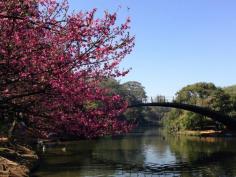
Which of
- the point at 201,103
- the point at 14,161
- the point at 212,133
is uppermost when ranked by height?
the point at 201,103

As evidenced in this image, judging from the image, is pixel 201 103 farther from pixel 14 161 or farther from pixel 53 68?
pixel 53 68

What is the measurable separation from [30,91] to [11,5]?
3.08 m

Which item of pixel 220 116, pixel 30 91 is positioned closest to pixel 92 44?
pixel 30 91

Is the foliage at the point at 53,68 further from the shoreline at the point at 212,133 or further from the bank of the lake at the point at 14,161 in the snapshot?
the shoreline at the point at 212,133

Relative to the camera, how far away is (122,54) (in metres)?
13.0

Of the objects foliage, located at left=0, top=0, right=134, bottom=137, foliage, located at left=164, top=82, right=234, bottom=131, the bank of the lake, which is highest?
foliage, located at left=164, top=82, right=234, bottom=131

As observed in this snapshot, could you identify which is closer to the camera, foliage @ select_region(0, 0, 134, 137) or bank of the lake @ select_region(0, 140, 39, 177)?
foliage @ select_region(0, 0, 134, 137)

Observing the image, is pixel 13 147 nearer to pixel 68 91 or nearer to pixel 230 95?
pixel 68 91

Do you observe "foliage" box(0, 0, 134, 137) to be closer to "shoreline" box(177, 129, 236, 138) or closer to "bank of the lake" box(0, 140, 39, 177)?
"bank of the lake" box(0, 140, 39, 177)

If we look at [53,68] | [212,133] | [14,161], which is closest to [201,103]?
[212,133]

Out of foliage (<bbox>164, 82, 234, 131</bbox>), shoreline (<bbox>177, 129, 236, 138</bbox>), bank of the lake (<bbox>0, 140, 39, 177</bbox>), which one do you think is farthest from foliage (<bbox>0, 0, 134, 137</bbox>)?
foliage (<bbox>164, 82, 234, 131</bbox>)

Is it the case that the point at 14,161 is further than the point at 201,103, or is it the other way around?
the point at 201,103

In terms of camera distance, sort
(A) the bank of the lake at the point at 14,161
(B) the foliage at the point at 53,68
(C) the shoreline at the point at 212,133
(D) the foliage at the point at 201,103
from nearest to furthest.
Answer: (B) the foliage at the point at 53,68
(A) the bank of the lake at the point at 14,161
(C) the shoreline at the point at 212,133
(D) the foliage at the point at 201,103

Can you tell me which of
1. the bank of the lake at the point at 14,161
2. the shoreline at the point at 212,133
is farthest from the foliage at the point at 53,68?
the shoreline at the point at 212,133
